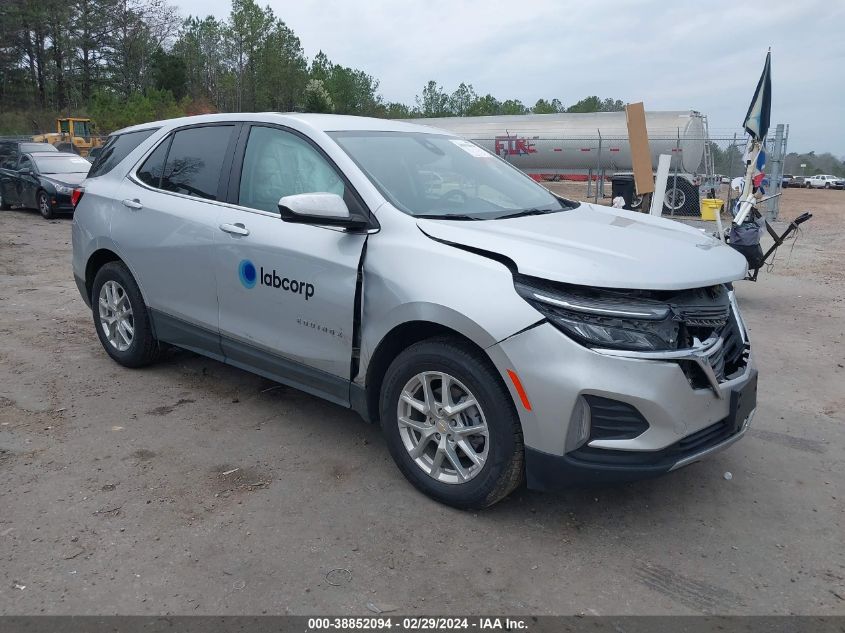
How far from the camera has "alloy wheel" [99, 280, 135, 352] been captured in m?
5.27

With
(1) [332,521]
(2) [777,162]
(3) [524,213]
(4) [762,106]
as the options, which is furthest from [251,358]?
(2) [777,162]

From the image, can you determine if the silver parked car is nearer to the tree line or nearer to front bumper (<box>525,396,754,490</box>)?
front bumper (<box>525,396,754,490</box>)

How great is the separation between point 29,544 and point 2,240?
11.4 m

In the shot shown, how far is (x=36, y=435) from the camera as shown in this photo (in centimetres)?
427

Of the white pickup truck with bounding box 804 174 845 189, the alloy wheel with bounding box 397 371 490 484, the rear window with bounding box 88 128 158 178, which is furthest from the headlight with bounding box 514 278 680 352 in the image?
the white pickup truck with bounding box 804 174 845 189

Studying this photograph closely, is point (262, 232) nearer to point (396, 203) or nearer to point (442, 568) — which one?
point (396, 203)

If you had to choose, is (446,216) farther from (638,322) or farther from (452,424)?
(638,322)

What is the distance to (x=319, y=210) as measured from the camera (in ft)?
11.6

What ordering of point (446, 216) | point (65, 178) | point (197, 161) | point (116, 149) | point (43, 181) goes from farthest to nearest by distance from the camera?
point (65, 178)
point (43, 181)
point (116, 149)
point (197, 161)
point (446, 216)

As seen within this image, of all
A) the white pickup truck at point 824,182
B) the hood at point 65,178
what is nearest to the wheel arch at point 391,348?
the hood at point 65,178

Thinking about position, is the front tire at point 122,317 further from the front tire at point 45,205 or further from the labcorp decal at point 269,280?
the front tire at point 45,205

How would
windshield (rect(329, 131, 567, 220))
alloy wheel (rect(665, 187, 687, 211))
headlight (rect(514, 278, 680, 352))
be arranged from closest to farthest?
1. headlight (rect(514, 278, 680, 352))
2. windshield (rect(329, 131, 567, 220))
3. alloy wheel (rect(665, 187, 687, 211))

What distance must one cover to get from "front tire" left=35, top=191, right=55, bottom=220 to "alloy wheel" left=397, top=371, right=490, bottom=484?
15.4 m

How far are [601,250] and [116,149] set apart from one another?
159 inches
